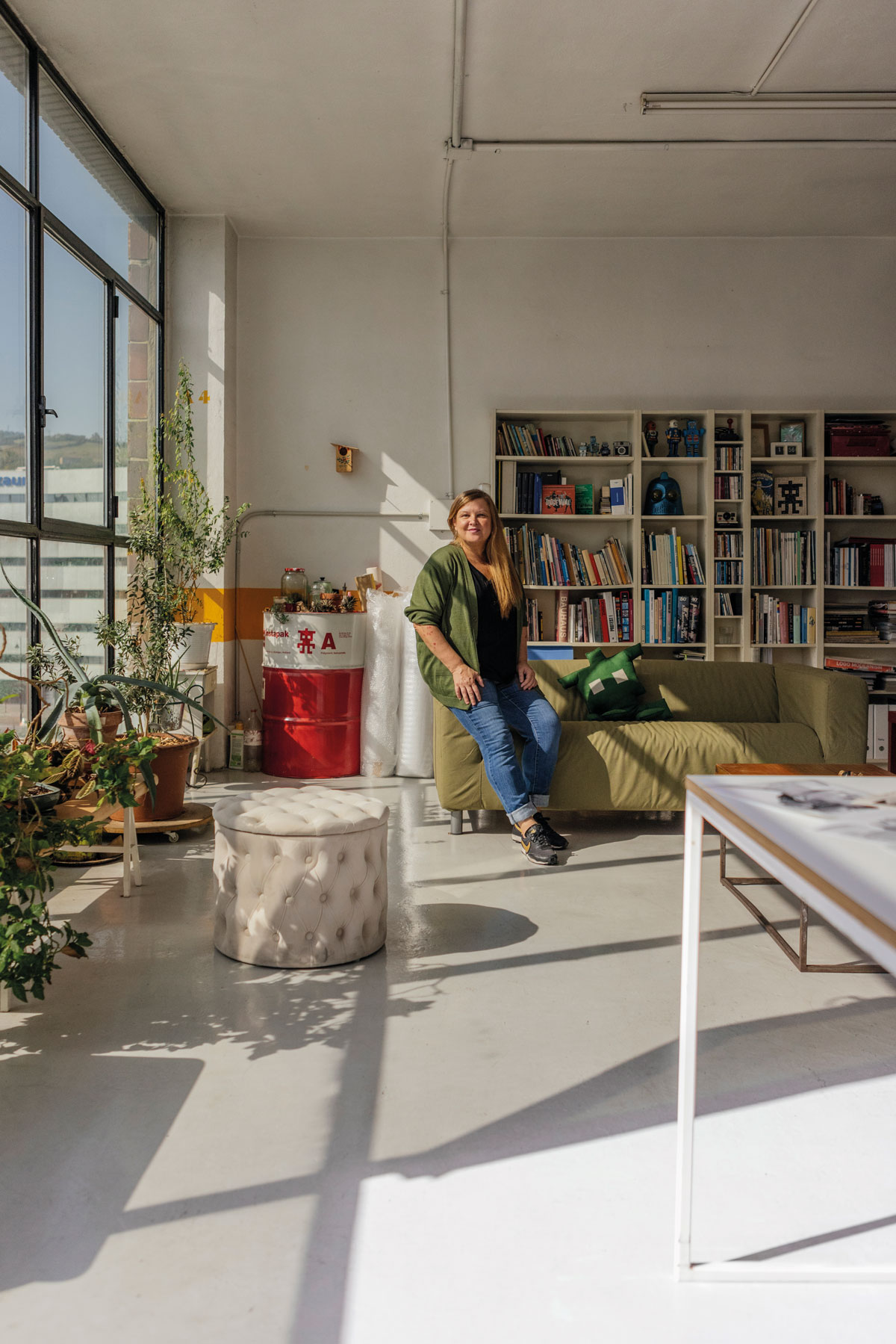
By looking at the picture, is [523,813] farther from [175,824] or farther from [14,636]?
[14,636]

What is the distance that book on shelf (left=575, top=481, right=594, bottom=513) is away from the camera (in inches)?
228

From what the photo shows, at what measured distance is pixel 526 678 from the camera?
12.8ft

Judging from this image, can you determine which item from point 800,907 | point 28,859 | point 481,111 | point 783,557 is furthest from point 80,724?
point 783,557

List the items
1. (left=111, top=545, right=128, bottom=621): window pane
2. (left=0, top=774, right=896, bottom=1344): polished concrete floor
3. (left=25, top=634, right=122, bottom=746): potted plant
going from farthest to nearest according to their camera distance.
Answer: (left=111, top=545, right=128, bottom=621): window pane → (left=25, top=634, right=122, bottom=746): potted plant → (left=0, top=774, right=896, bottom=1344): polished concrete floor

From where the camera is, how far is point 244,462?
590 centimetres

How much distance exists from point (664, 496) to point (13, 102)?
3818 mm

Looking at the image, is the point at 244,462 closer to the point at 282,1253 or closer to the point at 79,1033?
the point at 79,1033

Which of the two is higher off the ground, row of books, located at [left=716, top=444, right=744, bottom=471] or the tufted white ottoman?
row of books, located at [left=716, top=444, right=744, bottom=471]

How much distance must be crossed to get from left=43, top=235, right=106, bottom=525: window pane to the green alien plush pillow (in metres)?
2.45

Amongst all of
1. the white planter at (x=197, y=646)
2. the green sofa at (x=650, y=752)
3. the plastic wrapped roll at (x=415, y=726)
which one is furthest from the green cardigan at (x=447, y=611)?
the plastic wrapped roll at (x=415, y=726)

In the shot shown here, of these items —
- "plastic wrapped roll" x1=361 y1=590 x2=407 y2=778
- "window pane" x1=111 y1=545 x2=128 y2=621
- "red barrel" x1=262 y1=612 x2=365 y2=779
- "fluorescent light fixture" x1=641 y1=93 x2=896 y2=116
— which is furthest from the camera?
"plastic wrapped roll" x1=361 y1=590 x2=407 y2=778

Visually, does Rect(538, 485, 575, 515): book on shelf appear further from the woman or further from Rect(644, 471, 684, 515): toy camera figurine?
the woman

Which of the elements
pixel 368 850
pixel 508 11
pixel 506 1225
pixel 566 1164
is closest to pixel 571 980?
pixel 368 850

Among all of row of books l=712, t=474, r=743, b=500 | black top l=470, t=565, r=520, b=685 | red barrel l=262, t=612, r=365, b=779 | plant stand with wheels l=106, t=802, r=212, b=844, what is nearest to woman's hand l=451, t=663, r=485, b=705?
black top l=470, t=565, r=520, b=685
